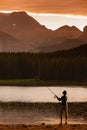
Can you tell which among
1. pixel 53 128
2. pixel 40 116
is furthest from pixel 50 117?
pixel 53 128

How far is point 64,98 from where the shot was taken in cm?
3453

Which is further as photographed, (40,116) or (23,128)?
(40,116)

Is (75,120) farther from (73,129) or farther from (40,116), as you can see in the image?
(73,129)

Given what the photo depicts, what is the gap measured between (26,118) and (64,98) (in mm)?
10854

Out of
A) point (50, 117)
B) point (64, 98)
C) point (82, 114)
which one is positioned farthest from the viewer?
point (82, 114)

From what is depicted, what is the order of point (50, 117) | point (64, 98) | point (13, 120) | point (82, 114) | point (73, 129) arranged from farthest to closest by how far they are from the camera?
1. point (82, 114)
2. point (50, 117)
3. point (13, 120)
4. point (64, 98)
5. point (73, 129)

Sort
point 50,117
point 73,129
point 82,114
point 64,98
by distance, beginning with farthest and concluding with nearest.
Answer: point 82,114 → point 50,117 → point 64,98 → point 73,129

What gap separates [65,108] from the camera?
3531 centimetres

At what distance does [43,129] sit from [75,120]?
501 inches

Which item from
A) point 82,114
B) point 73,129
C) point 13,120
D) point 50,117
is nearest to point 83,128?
point 73,129

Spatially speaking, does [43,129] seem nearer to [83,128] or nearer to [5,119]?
[83,128]

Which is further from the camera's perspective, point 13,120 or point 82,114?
point 82,114

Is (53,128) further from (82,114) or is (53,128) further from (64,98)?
(82,114)

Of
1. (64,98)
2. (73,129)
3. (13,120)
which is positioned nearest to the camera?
(73,129)
